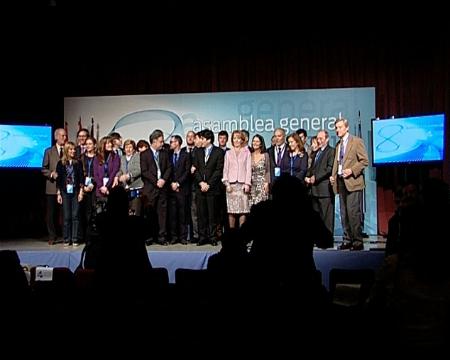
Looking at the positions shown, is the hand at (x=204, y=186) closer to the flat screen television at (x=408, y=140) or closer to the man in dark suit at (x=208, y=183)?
the man in dark suit at (x=208, y=183)

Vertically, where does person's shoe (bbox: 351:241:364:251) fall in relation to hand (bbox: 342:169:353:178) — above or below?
below

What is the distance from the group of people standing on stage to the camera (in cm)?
775

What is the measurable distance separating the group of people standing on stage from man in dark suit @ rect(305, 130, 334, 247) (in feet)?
0.04

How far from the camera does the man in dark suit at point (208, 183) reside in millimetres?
7953

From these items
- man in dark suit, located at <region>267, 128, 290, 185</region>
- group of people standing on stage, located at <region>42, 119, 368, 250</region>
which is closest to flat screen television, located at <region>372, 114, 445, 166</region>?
group of people standing on stage, located at <region>42, 119, 368, 250</region>

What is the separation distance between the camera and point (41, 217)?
1036 cm

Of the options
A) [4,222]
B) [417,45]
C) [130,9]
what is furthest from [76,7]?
[417,45]

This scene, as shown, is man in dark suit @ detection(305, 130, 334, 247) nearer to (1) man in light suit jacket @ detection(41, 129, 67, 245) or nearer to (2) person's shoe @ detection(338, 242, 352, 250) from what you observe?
(2) person's shoe @ detection(338, 242, 352, 250)

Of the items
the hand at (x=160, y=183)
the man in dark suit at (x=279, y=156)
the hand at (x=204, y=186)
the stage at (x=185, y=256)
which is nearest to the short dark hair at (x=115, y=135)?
the hand at (x=160, y=183)

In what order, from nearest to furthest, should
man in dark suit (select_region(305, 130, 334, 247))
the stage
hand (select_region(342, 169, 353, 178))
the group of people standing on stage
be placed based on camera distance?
the stage → hand (select_region(342, 169, 353, 178)) → man in dark suit (select_region(305, 130, 334, 247)) → the group of people standing on stage

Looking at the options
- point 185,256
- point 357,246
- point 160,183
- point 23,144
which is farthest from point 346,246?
point 23,144

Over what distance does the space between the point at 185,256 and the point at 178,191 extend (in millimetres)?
1165

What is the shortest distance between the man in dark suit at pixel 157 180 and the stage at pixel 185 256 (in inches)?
15.6

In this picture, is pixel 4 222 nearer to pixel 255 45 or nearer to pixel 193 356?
pixel 255 45
